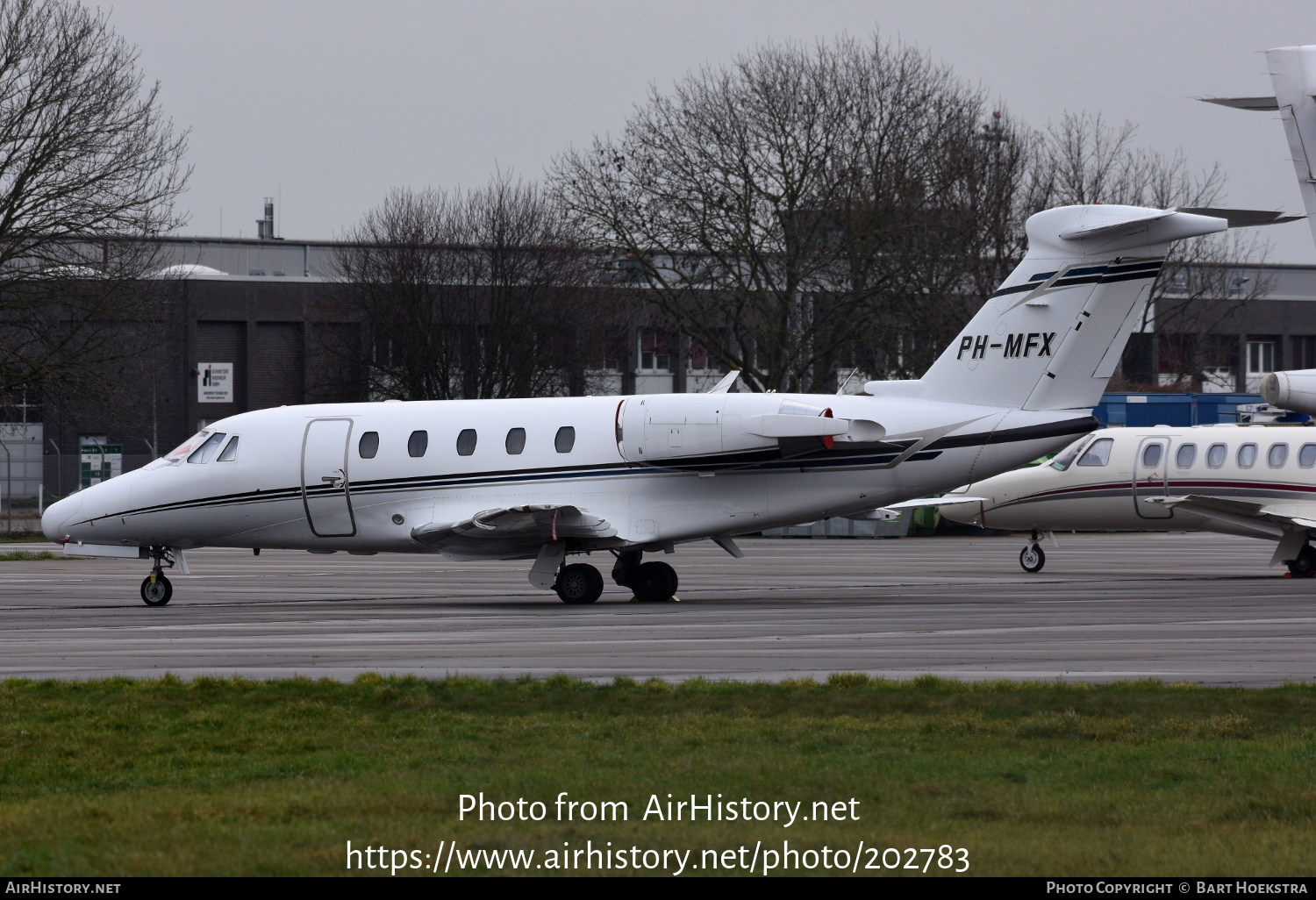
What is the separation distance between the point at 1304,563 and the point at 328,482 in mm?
17296

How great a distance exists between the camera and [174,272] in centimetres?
6619

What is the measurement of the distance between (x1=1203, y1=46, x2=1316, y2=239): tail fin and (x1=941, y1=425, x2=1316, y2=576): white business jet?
1285 centimetres

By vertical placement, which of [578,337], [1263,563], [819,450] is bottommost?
[1263,563]

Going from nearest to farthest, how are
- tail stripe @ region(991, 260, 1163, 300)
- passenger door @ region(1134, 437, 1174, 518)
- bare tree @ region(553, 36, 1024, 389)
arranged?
1. tail stripe @ region(991, 260, 1163, 300)
2. passenger door @ region(1134, 437, 1174, 518)
3. bare tree @ region(553, 36, 1024, 389)

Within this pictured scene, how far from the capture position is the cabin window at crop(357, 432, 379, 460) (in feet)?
76.8

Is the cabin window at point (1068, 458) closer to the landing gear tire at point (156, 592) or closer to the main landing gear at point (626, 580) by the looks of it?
the main landing gear at point (626, 580)

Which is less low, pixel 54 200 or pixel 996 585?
pixel 54 200

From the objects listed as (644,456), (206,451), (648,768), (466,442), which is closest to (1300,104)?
(644,456)

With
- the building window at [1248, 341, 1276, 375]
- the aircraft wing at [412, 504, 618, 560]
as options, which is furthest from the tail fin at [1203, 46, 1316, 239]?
the building window at [1248, 341, 1276, 375]

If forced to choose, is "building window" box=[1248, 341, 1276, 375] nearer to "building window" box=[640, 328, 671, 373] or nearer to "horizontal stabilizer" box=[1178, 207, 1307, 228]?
"building window" box=[640, 328, 671, 373]

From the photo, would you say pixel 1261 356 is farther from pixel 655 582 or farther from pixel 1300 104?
pixel 1300 104

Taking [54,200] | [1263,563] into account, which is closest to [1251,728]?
[1263,563]

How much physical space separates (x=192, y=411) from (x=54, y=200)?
33.6 m
